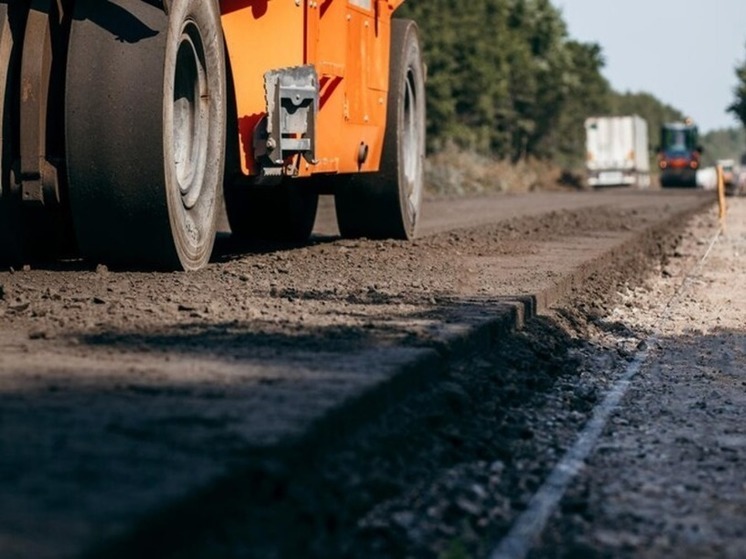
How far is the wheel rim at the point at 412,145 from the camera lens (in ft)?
46.5

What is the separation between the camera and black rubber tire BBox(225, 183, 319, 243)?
43.8 ft

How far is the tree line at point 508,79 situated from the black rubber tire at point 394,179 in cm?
3547

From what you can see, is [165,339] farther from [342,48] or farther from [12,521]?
[342,48]

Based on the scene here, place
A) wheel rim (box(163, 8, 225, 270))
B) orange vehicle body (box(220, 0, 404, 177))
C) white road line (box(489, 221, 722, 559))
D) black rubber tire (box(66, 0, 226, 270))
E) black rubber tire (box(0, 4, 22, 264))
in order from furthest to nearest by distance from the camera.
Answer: orange vehicle body (box(220, 0, 404, 177)), wheel rim (box(163, 8, 225, 270)), black rubber tire (box(0, 4, 22, 264)), black rubber tire (box(66, 0, 226, 270)), white road line (box(489, 221, 722, 559))

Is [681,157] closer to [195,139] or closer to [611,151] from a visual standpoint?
[611,151]

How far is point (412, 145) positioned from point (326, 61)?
3803mm

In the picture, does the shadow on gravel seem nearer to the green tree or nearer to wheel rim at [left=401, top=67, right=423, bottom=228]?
wheel rim at [left=401, top=67, right=423, bottom=228]

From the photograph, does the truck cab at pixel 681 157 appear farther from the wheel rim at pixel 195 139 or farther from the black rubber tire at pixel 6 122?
the black rubber tire at pixel 6 122

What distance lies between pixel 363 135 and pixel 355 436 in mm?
6724

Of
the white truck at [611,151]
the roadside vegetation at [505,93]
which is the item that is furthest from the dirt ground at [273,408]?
the white truck at [611,151]

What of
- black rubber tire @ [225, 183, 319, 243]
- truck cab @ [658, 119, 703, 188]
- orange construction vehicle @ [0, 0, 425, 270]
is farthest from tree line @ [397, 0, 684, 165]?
orange construction vehicle @ [0, 0, 425, 270]

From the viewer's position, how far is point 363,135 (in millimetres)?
12031

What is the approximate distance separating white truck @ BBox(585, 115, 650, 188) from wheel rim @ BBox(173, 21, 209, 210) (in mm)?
52302

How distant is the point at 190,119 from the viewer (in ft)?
31.9
